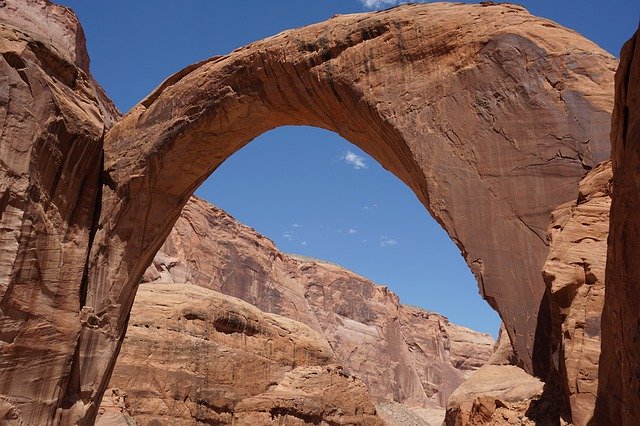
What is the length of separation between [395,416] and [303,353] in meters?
25.9

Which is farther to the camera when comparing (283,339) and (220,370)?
(283,339)

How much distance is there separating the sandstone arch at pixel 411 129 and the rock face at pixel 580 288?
0.50 metres

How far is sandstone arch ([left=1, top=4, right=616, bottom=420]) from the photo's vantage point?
253 inches

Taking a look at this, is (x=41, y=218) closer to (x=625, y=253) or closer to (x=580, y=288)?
(x=580, y=288)

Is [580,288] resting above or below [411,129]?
below

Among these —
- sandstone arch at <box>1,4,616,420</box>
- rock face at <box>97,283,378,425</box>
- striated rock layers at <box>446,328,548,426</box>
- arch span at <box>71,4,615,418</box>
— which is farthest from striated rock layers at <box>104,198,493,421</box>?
arch span at <box>71,4,615,418</box>

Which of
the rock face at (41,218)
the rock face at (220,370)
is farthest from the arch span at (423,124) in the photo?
the rock face at (220,370)

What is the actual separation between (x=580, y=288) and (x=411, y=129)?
2739mm

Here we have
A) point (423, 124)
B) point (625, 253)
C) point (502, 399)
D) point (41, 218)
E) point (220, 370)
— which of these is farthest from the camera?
point (220, 370)

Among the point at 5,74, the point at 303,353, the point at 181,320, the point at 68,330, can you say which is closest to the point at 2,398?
the point at 68,330

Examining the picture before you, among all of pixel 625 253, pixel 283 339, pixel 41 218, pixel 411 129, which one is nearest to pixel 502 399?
pixel 411 129

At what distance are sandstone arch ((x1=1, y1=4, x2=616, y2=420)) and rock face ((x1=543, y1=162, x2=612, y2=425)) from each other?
1.63 ft

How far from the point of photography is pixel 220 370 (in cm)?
2106

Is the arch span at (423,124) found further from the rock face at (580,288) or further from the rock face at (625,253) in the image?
the rock face at (625,253)
